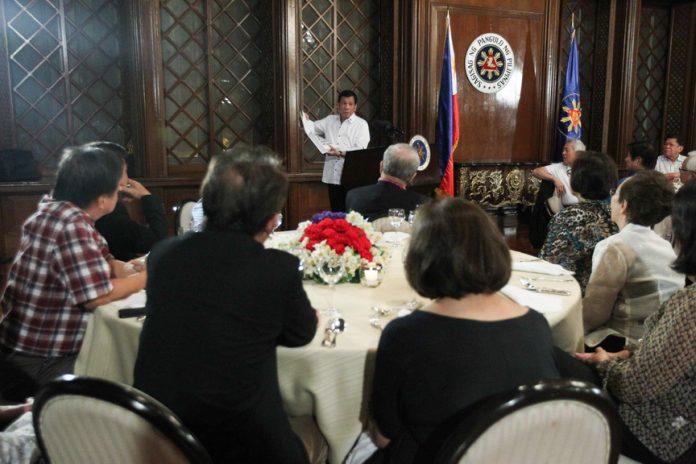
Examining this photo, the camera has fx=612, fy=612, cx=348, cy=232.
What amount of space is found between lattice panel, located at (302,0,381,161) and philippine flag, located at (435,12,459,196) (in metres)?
0.69

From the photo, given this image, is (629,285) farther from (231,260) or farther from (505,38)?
(505,38)

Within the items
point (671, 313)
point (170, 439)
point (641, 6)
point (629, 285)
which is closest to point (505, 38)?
point (641, 6)

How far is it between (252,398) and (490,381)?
490 millimetres

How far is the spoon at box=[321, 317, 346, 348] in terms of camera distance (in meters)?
1.49

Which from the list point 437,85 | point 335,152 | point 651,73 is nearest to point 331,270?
point 335,152

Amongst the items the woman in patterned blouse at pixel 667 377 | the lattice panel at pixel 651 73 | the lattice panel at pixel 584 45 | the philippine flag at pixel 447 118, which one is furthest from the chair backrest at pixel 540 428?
the lattice panel at pixel 651 73

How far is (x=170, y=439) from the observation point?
37.7 inches

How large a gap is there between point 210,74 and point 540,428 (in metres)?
4.67

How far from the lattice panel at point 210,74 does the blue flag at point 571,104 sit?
2.82 meters

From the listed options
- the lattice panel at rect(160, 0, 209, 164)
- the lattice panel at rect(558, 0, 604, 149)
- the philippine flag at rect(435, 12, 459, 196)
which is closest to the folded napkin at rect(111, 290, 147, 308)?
the lattice panel at rect(160, 0, 209, 164)

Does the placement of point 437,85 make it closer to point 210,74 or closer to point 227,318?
point 210,74

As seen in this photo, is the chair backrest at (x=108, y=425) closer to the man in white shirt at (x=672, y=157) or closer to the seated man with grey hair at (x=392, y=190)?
the seated man with grey hair at (x=392, y=190)

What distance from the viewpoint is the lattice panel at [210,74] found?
16.4 ft

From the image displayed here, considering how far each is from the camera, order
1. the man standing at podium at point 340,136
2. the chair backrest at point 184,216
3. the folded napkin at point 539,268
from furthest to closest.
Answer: the man standing at podium at point 340,136
the chair backrest at point 184,216
the folded napkin at point 539,268
